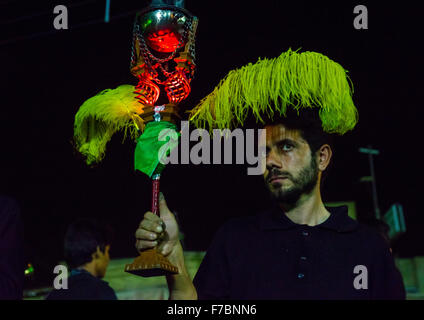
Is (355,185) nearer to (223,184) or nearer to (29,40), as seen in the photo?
(223,184)

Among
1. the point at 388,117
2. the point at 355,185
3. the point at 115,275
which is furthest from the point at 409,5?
the point at 355,185

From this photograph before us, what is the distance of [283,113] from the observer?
1.75m

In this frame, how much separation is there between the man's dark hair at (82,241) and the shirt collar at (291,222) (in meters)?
1.32

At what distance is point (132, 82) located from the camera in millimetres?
3959

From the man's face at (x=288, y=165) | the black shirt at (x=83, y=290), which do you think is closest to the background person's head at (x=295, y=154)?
the man's face at (x=288, y=165)

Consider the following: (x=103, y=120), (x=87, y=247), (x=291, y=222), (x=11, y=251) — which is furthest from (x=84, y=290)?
(x=291, y=222)

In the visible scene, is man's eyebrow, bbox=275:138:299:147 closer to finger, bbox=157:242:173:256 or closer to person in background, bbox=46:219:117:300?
finger, bbox=157:242:173:256

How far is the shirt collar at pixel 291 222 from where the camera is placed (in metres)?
1.74

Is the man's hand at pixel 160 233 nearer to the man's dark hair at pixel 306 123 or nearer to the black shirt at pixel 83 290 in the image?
the man's dark hair at pixel 306 123

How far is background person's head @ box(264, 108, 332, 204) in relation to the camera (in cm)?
173

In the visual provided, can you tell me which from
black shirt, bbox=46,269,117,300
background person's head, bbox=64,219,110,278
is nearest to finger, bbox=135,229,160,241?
black shirt, bbox=46,269,117,300

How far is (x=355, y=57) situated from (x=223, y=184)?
2.79m

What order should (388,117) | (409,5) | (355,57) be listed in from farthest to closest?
1. (388,117)
2. (355,57)
3. (409,5)
